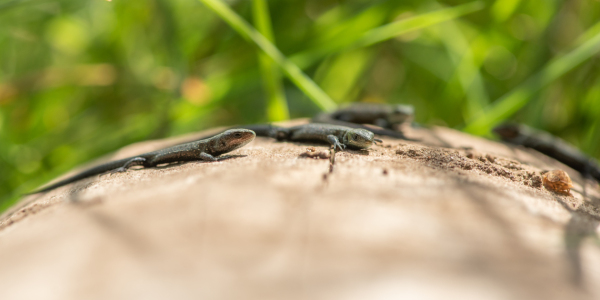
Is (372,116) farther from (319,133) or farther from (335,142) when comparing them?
(335,142)

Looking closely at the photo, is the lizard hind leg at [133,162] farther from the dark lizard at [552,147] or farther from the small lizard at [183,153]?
the dark lizard at [552,147]

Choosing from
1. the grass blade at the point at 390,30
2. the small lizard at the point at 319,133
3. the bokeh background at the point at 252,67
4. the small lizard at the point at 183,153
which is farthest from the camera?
the bokeh background at the point at 252,67

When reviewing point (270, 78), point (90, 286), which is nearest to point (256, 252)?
point (90, 286)

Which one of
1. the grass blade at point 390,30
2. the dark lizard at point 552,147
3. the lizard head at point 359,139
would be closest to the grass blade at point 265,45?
the grass blade at point 390,30

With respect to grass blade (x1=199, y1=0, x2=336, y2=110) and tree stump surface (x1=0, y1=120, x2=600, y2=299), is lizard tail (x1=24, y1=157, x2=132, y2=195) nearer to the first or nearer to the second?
tree stump surface (x1=0, y1=120, x2=600, y2=299)

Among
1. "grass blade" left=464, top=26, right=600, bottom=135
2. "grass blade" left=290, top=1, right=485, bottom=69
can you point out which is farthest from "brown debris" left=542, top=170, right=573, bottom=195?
"grass blade" left=290, top=1, right=485, bottom=69

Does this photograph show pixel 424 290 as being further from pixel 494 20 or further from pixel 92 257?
pixel 494 20

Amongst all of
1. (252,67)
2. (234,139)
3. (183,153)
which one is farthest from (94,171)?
(252,67)

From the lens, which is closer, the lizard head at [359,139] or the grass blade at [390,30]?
the lizard head at [359,139]
